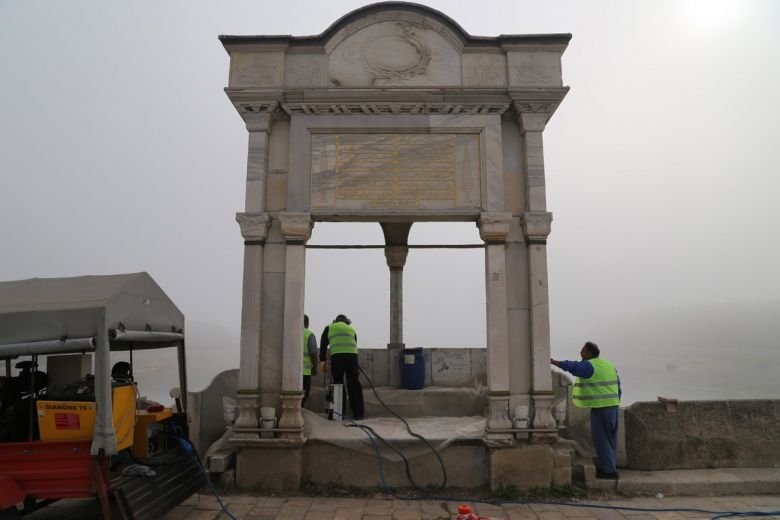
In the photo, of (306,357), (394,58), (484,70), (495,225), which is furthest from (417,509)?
(394,58)

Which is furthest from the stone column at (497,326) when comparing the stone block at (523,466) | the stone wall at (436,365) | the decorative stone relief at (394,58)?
the stone wall at (436,365)

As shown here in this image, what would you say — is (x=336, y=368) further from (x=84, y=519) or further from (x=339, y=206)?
(x=84, y=519)

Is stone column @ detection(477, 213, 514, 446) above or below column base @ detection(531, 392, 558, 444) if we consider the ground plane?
above

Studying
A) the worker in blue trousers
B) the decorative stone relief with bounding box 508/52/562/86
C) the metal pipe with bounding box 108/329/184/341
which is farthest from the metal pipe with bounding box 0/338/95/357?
the decorative stone relief with bounding box 508/52/562/86

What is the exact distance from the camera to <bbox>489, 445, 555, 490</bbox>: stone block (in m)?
6.56

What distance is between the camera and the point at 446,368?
11.1 metres

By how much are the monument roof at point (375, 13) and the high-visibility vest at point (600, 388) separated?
4783 mm

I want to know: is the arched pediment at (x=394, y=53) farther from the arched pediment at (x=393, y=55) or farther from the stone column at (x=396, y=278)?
the stone column at (x=396, y=278)

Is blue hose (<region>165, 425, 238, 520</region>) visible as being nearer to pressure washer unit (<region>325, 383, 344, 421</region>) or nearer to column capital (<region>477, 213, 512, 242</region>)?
pressure washer unit (<region>325, 383, 344, 421</region>)

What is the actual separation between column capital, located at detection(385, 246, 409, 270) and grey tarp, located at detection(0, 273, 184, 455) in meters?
7.93

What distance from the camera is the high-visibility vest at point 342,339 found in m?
8.59

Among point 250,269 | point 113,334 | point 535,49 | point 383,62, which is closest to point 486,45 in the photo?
point 535,49

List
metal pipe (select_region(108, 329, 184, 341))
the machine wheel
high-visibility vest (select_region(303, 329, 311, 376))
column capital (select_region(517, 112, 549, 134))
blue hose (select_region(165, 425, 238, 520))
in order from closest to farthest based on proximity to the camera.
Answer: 1. the machine wheel
2. metal pipe (select_region(108, 329, 184, 341))
3. blue hose (select_region(165, 425, 238, 520))
4. column capital (select_region(517, 112, 549, 134))
5. high-visibility vest (select_region(303, 329, 311, 376))

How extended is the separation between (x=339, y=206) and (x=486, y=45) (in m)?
3.28
